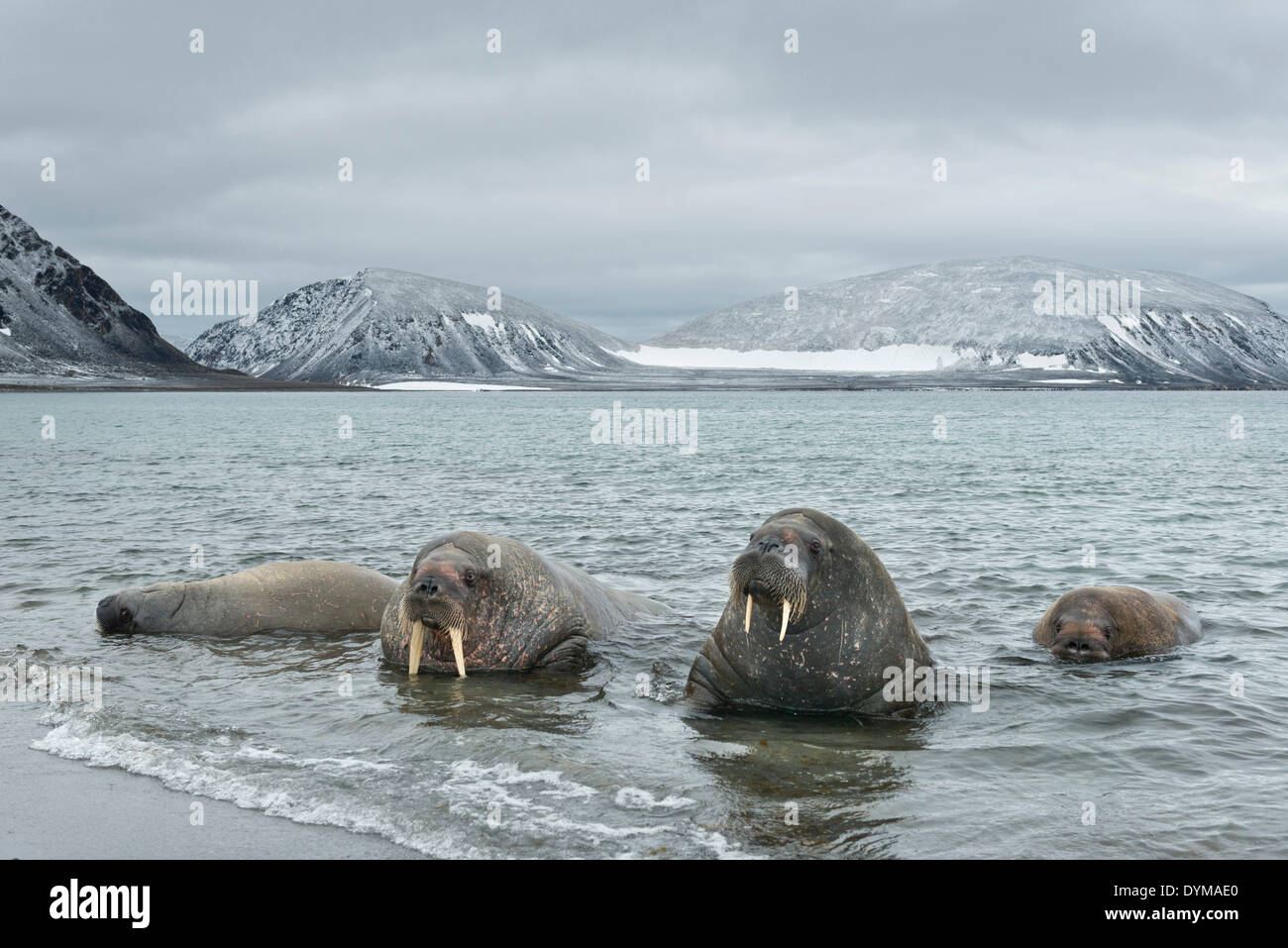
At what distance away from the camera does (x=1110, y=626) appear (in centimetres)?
1138

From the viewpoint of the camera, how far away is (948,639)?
12.2 meters

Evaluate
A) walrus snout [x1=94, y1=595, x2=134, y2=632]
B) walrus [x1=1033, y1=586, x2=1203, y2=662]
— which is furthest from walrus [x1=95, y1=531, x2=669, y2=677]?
walrus [x1=1033, y1=586, x2=1203, y2=662]

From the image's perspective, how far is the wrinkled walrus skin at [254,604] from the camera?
12297 mm

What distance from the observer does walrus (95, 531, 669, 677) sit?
10.3 metres

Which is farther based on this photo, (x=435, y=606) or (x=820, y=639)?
(x=435, y=606)

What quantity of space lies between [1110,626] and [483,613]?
5.96 meters

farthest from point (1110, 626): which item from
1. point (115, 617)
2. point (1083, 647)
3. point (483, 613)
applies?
point (115, 617)

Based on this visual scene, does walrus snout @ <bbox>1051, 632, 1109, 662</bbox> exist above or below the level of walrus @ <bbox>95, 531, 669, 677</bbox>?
below

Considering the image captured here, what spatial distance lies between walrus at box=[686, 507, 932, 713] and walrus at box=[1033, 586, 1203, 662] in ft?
9.17

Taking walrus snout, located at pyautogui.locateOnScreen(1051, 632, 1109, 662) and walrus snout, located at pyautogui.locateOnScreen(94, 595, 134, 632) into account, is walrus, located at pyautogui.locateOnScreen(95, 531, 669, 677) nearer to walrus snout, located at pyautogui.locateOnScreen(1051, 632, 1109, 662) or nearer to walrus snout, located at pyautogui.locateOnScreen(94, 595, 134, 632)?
walrus snout, located at pyautogui.locateOnScreen(94, 595, 134, 632)

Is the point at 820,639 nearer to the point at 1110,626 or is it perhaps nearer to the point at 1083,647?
the point at 1083,647

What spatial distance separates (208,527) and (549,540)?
6383mm
